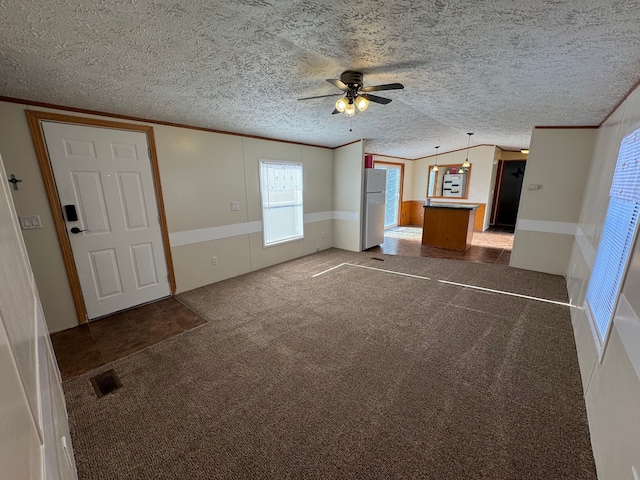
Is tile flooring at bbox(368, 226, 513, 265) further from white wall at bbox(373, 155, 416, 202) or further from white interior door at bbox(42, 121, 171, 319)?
white interior door at bbox(42, 121, 171, 319)

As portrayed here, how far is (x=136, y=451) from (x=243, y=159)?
11.1ft

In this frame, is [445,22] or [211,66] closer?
[445,22]

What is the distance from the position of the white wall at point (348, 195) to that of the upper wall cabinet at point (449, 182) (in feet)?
12.8

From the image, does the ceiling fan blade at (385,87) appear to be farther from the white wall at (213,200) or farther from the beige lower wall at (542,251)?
the beige lower wall at (542,251)

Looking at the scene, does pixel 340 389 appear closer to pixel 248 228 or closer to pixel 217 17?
pixel 217 17

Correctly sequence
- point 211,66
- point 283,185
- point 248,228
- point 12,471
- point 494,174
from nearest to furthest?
point 12,471
point 211,66
point 248,228
point 283,185
point 494,174

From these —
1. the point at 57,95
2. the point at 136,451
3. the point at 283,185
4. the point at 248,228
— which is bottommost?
the point at 136,451

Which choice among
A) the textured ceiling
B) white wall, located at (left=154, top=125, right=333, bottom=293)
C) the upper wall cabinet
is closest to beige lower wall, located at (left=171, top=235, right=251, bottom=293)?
white wall, located at (left=154, top=125, right=333, bottom=293)

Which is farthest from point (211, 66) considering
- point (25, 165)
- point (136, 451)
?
point (136, 451)

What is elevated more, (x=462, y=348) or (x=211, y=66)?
(x=211, y=66)

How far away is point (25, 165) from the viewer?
7.49 feet

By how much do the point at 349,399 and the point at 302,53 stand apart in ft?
8.34

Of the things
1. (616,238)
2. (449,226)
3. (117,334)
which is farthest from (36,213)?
(449,226)

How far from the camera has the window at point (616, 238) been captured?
150 cm
